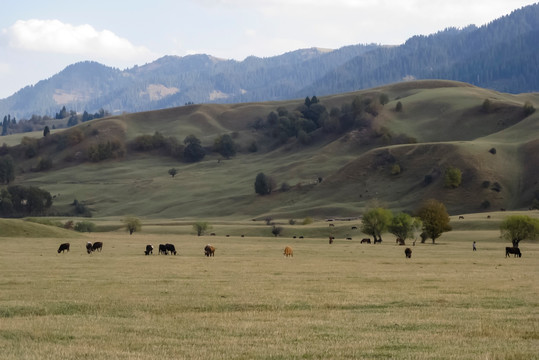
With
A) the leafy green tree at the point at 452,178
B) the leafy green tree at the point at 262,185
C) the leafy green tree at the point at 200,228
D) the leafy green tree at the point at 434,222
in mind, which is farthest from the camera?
the leafy green tree at the point at 262,185

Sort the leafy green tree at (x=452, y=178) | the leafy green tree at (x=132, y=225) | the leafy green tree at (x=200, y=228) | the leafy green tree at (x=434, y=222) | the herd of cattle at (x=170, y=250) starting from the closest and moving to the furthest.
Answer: the herd of cattle at (x=170, y=250) < the leafy green tree at (x=434, y=222) < the leafy green tree at (x=200, y=228) < the leafy green tree at (x=132, y=225) < the leafy green tree at (x=452, y=178)

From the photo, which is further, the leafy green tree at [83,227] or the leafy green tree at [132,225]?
the leafy green tree at [83,227]

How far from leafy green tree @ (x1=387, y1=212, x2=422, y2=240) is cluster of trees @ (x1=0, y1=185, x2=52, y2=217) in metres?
105

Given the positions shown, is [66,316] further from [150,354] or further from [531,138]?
[531,138]

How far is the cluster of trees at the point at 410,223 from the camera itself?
3730 inches

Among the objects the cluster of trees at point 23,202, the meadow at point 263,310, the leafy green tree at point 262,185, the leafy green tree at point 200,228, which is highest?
the leafy green tree at point 262,185

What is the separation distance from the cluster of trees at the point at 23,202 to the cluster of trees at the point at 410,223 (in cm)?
9998

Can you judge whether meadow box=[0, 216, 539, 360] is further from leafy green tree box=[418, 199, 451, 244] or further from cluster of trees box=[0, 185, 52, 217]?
cluster of trees box=[0, 185, 52, 217]

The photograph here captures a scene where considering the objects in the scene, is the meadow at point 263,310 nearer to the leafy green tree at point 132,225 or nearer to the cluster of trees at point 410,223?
the cluster of trees at point 410,223

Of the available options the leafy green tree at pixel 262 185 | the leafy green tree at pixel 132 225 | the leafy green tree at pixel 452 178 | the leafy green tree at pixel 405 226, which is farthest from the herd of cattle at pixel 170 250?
the leafy green tree at pixel 262 185

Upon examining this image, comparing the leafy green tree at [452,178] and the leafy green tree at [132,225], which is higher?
the leafy green tree at [452,178]

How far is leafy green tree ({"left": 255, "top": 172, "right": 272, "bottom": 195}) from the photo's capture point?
589ft

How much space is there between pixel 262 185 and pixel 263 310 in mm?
152364

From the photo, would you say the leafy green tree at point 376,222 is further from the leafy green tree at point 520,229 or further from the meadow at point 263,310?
the meadow at point 263,310
